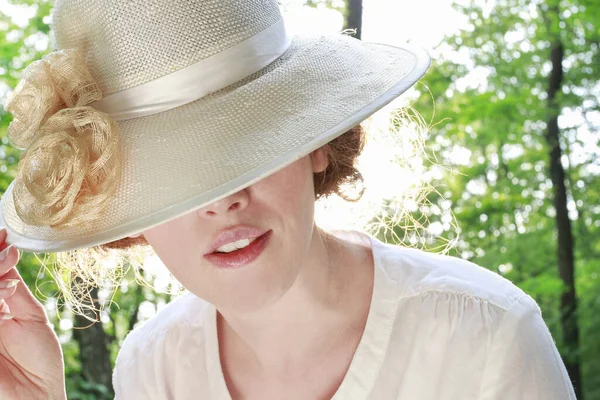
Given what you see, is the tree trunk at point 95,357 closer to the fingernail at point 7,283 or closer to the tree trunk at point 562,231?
the fingernail at point 7,283

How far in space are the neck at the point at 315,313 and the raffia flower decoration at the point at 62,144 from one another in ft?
1.59

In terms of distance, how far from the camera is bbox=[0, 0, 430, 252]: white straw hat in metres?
1.35

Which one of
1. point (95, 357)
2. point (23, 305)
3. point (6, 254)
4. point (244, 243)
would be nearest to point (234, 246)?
point (244, 243)

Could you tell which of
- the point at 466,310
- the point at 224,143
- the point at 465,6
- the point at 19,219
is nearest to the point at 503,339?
the point at 466,310

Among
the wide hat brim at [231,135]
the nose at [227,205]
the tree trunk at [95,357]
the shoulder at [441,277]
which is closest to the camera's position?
the wide hat brim at [231,135]

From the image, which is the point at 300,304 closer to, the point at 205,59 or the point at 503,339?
the point at 503,339

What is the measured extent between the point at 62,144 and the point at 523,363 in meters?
1.01

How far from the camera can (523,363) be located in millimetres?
1599

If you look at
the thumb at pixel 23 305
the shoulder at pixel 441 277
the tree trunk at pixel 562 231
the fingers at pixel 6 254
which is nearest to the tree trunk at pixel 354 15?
the shoulder at pixel 441 277

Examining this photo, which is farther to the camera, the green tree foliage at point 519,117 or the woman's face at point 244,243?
the green tree foliage at point 519,117

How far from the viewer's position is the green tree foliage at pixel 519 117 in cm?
1037

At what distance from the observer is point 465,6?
35.9 ft

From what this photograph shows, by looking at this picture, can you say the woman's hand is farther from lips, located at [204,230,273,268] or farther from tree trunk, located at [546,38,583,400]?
tree trunk, located at [546,38,583,400]

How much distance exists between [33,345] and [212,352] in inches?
17.5
